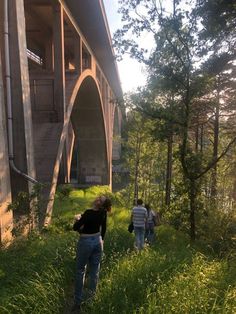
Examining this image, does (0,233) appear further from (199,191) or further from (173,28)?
(173,28)

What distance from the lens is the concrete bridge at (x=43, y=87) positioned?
9234 millimetres

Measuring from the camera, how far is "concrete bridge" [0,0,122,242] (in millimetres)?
9234

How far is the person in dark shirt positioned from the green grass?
0.75ft

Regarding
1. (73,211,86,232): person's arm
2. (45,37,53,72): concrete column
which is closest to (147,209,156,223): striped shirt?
(73,211,86,232): person's arm

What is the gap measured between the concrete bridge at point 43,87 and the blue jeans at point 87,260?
2896 millimetres

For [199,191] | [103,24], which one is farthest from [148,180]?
[199,191]

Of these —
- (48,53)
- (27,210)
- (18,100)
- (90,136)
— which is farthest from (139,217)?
(90,136)

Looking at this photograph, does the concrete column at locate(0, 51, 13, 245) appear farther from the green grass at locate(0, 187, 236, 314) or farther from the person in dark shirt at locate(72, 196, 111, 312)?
the person in dark shirt at locate(72, 196, 111, 312)

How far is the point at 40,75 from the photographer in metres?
14.8

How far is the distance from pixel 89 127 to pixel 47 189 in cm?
1743

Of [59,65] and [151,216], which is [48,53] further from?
[151,216]

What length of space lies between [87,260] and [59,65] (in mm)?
9464

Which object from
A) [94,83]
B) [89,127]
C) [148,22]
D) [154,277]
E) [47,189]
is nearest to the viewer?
[154,277]

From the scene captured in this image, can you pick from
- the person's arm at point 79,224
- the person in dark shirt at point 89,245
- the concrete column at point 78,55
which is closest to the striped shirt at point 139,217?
the person in dark shirt at point 89,245
